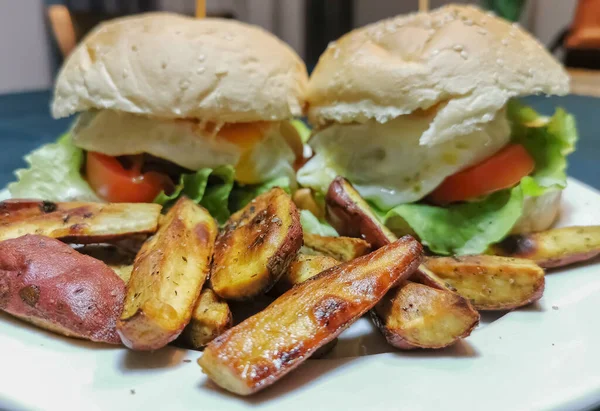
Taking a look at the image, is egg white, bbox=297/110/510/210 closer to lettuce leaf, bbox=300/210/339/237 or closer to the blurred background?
lettuce leaf, bbox=300/210/339/237

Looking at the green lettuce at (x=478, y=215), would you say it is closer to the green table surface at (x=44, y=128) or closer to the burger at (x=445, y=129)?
the burger at (x=445, y=129)

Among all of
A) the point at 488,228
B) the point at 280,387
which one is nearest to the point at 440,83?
the point at 488,228

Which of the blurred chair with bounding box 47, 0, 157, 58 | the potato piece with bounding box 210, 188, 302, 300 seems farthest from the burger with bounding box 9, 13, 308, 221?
the blurred chair with bounding box 47, 0, 157, 58

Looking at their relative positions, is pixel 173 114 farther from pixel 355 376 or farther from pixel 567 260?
pixel 567 260

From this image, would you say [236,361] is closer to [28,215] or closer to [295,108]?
[28,215]

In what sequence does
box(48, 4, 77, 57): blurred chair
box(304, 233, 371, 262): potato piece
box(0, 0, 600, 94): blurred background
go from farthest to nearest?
box(0, 0, 600, 94): blurred background, box(48, 4, 77, 57): blurred chair, box(304, 233, 371, 262): potato piece

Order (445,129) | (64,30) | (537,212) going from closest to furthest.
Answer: (445,129), (537,212), (64,30)

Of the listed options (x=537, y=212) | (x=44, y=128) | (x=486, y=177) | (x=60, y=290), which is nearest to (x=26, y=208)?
(x=60, y=290)
